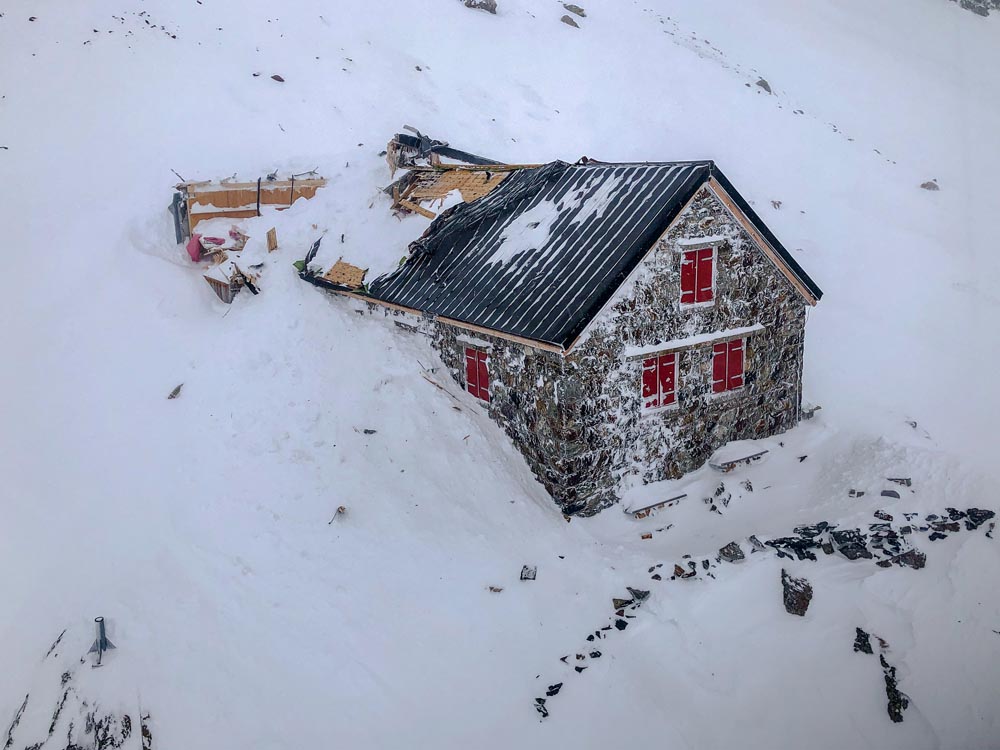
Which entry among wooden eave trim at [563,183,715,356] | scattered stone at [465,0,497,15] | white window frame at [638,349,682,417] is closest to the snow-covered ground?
white window frame at [638,349,682,417]

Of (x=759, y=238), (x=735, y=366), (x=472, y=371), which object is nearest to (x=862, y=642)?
(x=735, y=366)

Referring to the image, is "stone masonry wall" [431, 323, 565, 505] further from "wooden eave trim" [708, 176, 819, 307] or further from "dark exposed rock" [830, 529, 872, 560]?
"dark exposed rock" [830, 529, 872, 560]

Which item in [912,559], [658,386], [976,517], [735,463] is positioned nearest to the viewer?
[912,559]

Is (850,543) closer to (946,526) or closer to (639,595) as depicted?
(946,526)

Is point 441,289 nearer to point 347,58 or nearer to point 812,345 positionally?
point 812,345

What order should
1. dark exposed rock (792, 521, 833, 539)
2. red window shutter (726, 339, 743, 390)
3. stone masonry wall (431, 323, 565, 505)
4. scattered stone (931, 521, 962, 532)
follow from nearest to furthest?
→ scattered stone (931, 521, 962, 532), dark exposed rock (792, 521, 833, 539), stone masonry wall (431, 323, 565, 505), red window shutter (726, 339, 743, 390)

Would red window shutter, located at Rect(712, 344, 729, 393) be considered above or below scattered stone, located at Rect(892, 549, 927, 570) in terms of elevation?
above

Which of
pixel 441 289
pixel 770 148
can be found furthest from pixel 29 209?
pixel 770 148
